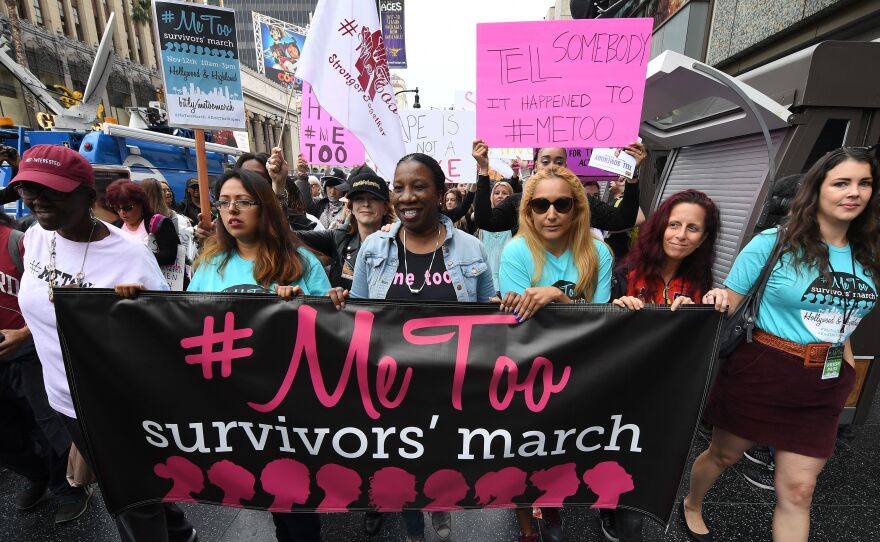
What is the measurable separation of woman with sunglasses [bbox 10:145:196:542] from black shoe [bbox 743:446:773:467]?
11.4 ft

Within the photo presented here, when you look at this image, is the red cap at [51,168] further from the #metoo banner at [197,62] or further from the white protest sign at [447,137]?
the white protest sign at [447,137]

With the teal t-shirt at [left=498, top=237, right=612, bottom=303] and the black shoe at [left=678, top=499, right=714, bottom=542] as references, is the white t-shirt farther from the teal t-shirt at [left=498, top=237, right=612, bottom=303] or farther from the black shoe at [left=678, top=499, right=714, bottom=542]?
the black shoe at [left=678, top=499, right=714, bottom=542]

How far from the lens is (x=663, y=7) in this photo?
8258mm

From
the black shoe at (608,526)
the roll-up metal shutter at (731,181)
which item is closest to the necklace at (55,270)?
the black shoe at (608,526)

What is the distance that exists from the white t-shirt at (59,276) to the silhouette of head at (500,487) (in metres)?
1.68

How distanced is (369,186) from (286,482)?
186 centimetres

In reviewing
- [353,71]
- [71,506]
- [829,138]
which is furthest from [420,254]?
[829,138]

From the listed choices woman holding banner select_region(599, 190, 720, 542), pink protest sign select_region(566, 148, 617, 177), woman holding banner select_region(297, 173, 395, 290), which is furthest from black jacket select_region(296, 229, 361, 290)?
pink protest sign select_region(566, 148, 617, 177)

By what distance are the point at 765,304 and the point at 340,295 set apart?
193 centimetres

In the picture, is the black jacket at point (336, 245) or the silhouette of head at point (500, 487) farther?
the black jacket at point (336, 245)

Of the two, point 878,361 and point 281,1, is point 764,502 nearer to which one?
point 878,361

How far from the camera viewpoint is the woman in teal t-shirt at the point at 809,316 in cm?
188

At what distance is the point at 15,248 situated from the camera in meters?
2.12

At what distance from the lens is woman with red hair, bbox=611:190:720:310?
221cm
